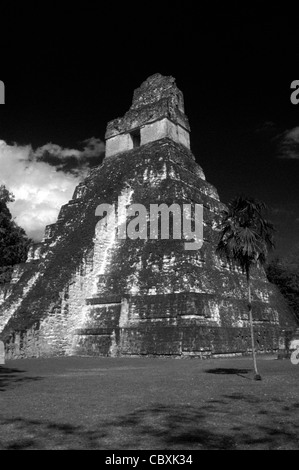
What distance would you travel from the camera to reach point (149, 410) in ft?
19.9

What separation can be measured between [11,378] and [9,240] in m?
24.0

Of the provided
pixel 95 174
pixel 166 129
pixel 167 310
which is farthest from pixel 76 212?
pixel 167 310

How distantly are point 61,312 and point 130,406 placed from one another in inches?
457

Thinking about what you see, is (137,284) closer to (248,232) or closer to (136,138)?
(248,232)

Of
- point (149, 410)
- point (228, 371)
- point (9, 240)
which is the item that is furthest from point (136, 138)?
point (149, 410)

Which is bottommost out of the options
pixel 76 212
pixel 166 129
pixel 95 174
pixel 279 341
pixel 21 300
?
pixel 279 341

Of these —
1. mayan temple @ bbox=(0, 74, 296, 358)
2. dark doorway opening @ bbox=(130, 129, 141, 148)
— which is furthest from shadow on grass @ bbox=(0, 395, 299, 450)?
dark doorway opening @ bbox=(130, 129, 141, 148)

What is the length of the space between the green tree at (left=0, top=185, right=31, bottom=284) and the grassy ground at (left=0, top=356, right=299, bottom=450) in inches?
833

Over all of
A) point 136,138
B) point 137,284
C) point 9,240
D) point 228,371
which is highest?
point 136,138

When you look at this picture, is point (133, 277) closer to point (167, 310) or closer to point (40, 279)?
point (167, 310)

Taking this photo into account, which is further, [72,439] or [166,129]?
[166,129]

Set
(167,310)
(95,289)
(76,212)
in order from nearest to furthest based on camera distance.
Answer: (167,310), (95,289), (76,212)

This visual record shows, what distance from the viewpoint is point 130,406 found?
6.41 meters

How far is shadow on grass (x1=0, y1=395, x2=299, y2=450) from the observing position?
14.0 ft
